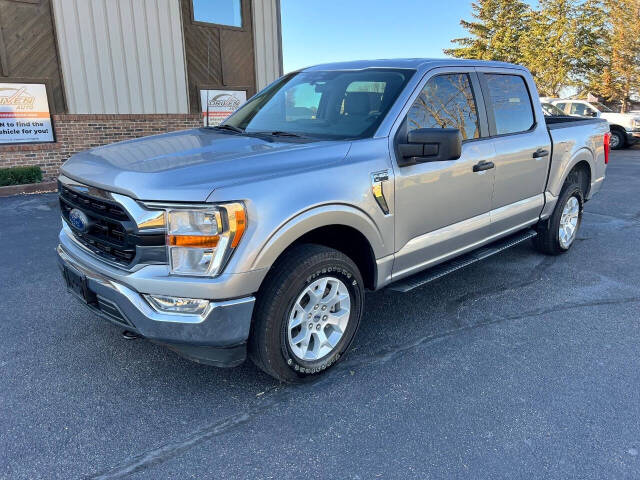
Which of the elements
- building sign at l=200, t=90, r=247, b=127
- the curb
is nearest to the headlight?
the curb

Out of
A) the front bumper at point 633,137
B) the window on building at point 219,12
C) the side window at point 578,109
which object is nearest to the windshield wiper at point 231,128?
the window on building at point 219,12

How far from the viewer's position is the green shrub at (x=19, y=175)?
9.04 m

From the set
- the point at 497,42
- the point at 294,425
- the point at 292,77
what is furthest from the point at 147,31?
the point at 497,42

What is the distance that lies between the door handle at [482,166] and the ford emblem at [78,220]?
2708 millimetres

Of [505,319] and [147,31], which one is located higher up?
[147,31]

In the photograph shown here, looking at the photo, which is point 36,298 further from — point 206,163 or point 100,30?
point 100,30

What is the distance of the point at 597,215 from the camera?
295 inches

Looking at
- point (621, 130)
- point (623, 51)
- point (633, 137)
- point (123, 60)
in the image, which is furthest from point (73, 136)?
point (623, 51)

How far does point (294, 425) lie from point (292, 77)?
9.48 ft

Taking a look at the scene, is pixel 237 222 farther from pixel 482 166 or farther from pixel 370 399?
pixel 482 166

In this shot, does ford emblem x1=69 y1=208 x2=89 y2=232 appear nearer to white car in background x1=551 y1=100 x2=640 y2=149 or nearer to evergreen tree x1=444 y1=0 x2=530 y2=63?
white car in background x1=551 y1=100 x2=640 y2=149

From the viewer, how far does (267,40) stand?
1246 cm

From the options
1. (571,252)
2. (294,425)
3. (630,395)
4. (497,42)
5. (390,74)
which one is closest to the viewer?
(294,425)

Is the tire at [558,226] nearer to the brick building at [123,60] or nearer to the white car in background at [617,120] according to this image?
the brick building at [123,60]
